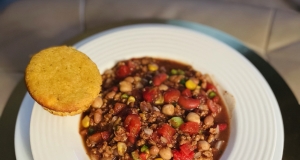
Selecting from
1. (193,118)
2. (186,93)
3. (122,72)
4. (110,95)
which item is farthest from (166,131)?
(122,72)

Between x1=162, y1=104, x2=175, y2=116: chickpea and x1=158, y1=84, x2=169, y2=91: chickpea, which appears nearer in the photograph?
x1=162, y1=104, x2=175, y2=116: chickpea

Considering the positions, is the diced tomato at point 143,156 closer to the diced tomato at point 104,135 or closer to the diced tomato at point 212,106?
the diced tomato at point 104,135

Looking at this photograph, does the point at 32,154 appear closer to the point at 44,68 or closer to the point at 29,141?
the point at 29,141

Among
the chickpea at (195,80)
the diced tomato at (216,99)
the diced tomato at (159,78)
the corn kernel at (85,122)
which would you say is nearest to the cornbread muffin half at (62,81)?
the corn kernel at (85,122)

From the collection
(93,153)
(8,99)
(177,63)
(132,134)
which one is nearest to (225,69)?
(177,63)

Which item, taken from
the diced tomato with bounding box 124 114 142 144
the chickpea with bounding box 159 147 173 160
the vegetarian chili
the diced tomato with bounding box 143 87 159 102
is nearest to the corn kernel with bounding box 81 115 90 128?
the vegetarian chili

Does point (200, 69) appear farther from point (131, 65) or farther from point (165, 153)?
point (165, 153)

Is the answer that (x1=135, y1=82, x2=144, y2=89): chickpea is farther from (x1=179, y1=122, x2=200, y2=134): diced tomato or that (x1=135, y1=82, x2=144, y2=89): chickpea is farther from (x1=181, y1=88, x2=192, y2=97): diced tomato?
(x1=179, y1=122, x2=200, y2=134): diced tomato
